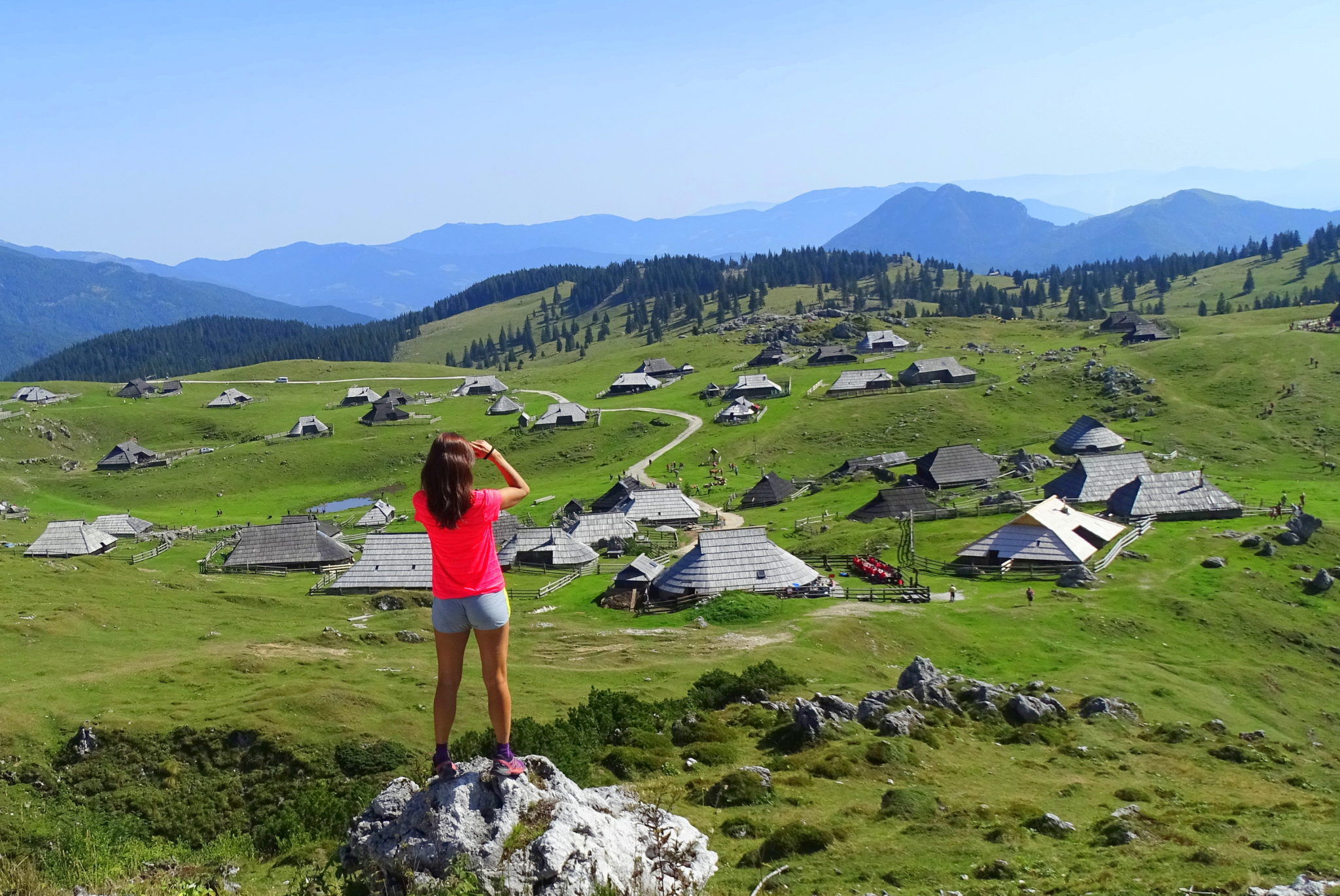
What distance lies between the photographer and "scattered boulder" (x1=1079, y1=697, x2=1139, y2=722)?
3372 centimetres

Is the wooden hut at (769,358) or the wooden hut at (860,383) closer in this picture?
the wooden hut at (860,383)

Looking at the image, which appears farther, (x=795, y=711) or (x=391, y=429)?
(x=391, y=429)

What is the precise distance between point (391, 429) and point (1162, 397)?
4153 inches

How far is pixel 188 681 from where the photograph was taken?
3519 centimetres

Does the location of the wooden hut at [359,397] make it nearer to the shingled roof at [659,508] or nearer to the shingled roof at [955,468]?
Result: the shingled roof at [659,508]

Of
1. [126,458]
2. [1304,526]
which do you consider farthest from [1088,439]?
[126,458]

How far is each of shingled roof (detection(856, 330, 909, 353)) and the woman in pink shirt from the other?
16178 cm

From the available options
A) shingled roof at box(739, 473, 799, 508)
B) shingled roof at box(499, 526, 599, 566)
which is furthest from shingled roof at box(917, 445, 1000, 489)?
shingled roof at box(499, 526, 599, 566)

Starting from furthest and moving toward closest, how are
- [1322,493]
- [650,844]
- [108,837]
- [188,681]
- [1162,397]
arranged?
[1162,397] < [1322,493] < [188,681] < [108,837] < [650,844]

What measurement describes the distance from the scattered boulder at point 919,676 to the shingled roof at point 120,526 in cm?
7810

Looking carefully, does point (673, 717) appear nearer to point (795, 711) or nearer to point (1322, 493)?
point (795, 711)

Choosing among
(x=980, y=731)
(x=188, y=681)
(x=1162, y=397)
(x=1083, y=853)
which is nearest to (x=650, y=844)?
(x=1083, y=853)

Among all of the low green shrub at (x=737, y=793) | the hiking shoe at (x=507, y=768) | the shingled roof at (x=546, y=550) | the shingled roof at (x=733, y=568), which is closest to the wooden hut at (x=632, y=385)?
the shingled roof at (x=546, y=550)

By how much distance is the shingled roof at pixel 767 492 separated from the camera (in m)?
93.1
